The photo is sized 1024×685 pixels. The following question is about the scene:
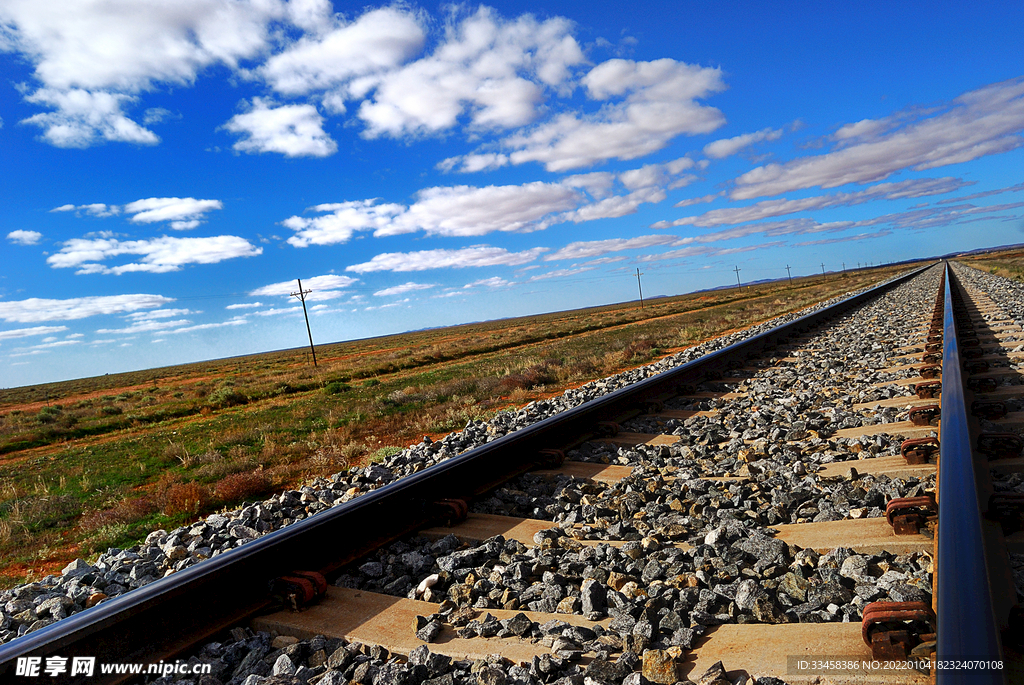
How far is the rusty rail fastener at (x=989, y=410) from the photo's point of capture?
4141 millimetres

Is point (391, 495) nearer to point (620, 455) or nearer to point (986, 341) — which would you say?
point (620, 455)

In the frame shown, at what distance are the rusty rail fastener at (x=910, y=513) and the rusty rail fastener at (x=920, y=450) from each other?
0.97 m

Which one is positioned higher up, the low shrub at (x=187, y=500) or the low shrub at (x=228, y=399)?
the low shrub at (x=228, y=399)

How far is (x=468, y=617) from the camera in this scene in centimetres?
232

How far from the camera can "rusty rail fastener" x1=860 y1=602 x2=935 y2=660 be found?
167 centimetres

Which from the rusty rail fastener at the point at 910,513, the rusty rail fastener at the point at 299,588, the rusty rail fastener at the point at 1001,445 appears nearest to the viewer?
the rusty rail fastener at the point at 910,513

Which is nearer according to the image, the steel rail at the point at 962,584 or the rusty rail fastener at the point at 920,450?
the steel rail at the point at 962,584

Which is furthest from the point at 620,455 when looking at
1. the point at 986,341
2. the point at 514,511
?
the point at 986,341

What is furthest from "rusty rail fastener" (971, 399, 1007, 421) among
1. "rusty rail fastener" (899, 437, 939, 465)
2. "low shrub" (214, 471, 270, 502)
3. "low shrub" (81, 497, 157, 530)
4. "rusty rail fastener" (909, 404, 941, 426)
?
"low shrub" (81, 497, 157, 530)

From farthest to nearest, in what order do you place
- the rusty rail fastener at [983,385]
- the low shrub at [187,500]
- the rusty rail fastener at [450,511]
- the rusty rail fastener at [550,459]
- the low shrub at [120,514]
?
the low shrub at [187,500], the low shrub at [120,514], the rusty rail fastener at [983,385], the rusty rail fastener at [550,459], the rusty rail fastener at [450,511]

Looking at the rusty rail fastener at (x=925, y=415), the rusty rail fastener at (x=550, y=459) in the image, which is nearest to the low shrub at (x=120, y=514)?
the rusty rail fastener at (x=550, y=459)

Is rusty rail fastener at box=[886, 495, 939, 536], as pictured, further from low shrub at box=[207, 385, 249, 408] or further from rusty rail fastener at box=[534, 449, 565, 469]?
low shrub at box=[207, 385, 249, 408]

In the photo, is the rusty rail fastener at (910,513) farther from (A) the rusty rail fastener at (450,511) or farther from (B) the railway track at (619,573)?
(A) the rusty rail fastener at (450,511)

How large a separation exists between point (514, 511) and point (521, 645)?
157cm
